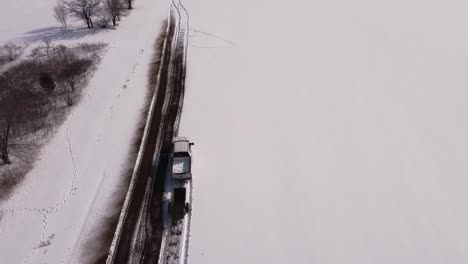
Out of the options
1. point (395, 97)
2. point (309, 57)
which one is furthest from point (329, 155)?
point (309, 57)

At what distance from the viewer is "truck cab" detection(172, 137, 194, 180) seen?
25.1 m

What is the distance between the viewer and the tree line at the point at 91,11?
46.5 metres

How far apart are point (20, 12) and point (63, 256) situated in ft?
136

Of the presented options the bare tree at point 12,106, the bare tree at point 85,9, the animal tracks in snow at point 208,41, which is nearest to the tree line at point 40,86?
the bare tree at point 12,106

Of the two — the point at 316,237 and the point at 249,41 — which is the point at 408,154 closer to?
the point at 316,237

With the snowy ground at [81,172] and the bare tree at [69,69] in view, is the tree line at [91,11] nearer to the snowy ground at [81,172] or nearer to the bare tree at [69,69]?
the snowy ground at [81,172]

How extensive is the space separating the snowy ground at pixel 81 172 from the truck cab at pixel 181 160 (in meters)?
3.66

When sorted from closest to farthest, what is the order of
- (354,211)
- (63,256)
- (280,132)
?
(63,256) < (354,211) < (280,132)

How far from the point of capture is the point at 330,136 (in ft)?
98.5

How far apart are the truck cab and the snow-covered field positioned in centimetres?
125

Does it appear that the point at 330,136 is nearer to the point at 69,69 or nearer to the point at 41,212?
the point at 41,212

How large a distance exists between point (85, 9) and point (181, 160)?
28.3 meters

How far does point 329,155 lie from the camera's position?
28375 millimetres

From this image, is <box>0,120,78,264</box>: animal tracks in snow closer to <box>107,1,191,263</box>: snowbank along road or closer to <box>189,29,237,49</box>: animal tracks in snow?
<box>107,1,191,263</box>: snowbank along road
